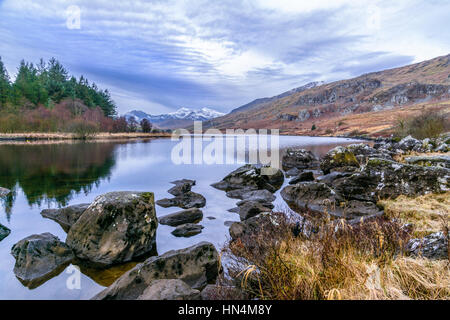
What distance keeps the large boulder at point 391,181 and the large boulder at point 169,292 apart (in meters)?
10.5

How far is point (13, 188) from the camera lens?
15.7m

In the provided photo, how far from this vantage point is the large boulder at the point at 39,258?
627 cm

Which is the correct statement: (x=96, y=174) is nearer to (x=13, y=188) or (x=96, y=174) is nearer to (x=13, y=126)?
(x=13, y=188)

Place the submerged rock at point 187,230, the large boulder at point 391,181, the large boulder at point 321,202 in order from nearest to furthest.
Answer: the submerged rock at point 187,230 < the large boulder at point 321,202 < the large boulder at point 391,181

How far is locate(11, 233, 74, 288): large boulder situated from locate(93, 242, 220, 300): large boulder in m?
2.81

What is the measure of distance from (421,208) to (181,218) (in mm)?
9497

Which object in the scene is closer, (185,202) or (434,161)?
(185,202)

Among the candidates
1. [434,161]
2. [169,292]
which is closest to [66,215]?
[169,292]

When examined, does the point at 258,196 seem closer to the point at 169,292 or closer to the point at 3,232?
the point at 169,292

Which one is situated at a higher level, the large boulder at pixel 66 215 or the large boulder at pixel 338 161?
the large boulder at pixel 338 161

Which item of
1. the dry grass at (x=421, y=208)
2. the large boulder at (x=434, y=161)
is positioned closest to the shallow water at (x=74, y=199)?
the dry grass at (x=421, y=208)

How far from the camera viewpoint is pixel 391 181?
11375mm

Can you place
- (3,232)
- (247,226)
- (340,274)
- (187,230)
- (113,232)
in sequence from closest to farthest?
(340,274), (113,232), (247,226), (3,232), (187,230)

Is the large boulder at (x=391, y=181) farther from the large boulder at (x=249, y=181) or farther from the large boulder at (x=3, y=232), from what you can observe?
the large boulder at (x=3, y=232)
